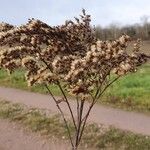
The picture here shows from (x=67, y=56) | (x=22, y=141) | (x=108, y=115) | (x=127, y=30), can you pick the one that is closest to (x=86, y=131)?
(x=22, y=141)

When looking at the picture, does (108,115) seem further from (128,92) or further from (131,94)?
(128,92)

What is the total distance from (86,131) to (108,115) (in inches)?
67.0

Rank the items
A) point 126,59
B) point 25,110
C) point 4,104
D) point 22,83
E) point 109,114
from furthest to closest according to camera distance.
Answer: point 22,83 → point 4,104 → point 25,110 → point 109,114 → point 126,59

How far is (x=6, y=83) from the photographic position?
20.8 metres

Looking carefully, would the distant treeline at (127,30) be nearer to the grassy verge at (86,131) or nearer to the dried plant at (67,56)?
the grassy verge at (86,131)

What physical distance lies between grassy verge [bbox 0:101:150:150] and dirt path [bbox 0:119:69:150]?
0.26 m

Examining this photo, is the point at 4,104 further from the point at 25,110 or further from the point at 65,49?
the point at 65,49

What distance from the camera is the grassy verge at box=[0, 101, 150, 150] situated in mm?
11328

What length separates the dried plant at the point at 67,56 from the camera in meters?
6.91

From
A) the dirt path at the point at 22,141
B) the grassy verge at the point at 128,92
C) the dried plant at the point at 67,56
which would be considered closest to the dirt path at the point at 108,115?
the grassy verge at the point at 128,92

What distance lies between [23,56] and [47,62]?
0.36 meters

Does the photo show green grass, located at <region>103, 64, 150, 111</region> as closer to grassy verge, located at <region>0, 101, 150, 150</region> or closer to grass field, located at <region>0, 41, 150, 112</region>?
grass field, located at <region>0, 41, 150, 112</region>

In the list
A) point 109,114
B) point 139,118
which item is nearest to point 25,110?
point 109,114

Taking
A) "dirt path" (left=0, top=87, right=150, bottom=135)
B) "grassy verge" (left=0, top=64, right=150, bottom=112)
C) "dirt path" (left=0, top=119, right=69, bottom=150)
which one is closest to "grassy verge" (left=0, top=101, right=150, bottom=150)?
"dirt path" (left=0, top=119, right=69, bottom=150)
